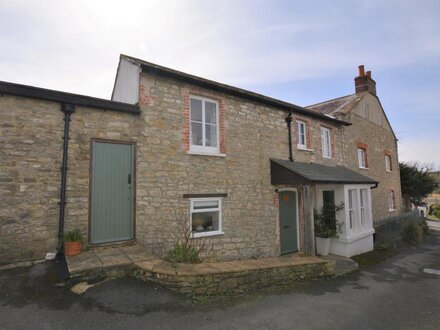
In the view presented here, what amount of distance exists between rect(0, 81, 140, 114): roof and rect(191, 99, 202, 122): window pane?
1.80 metres

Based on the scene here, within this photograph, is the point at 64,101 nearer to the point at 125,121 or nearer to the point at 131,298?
the point at 125,121

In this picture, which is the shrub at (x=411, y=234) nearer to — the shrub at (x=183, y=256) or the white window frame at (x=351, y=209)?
the white window frame at (x=351, y=209)

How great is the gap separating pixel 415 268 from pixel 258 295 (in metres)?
7.13

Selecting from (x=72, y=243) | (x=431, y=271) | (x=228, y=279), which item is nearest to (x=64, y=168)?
(x=72, y=243)

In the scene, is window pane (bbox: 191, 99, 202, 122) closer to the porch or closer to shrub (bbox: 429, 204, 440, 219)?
the porch

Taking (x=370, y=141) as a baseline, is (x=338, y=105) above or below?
above

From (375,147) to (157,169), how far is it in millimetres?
14946

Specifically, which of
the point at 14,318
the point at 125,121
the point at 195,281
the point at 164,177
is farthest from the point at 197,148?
the point at 14,318

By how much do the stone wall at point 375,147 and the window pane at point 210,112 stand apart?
8.26m

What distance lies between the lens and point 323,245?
9961 millimetres

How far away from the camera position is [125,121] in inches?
261

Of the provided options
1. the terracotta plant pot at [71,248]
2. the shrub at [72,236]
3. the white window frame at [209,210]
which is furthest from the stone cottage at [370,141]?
the terracotta plant pot at [71,248]

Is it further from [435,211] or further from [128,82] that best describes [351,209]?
[435,211]

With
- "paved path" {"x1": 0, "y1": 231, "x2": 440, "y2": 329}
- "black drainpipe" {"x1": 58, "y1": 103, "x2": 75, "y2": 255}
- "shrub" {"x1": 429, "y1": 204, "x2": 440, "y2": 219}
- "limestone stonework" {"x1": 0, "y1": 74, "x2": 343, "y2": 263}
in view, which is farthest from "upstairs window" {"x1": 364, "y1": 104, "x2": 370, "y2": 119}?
"shrub" {"x1": 429, "y1": 204, "x2": 440, "y2": 219}
